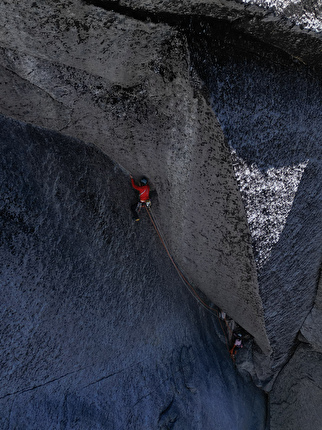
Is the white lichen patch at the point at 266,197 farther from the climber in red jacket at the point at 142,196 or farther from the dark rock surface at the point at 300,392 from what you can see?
the dark rock surface at the point at 300,392

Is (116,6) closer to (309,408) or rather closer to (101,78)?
(101,78)

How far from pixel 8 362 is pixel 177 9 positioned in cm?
179

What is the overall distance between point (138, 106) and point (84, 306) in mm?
1257

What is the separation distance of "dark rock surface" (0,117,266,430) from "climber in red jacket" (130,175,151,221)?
0.06m

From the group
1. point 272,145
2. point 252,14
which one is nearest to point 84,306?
point 272,145

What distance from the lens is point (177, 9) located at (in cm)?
114

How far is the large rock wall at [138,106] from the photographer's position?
1.20 metres

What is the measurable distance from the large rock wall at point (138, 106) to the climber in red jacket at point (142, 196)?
0.21ft

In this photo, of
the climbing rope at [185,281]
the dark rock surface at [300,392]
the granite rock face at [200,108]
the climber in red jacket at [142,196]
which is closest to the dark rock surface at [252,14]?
the granite rock face at [200,108]

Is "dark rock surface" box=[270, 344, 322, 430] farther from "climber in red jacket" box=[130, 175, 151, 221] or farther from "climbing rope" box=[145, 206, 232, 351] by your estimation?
"climber in red jacket" box=[130, 175, 151, 221]

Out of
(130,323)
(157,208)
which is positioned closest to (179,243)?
(157,208)

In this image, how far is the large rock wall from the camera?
3.93ft

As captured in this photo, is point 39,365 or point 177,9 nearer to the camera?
point 177,9

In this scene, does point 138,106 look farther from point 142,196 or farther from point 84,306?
point 84,306
